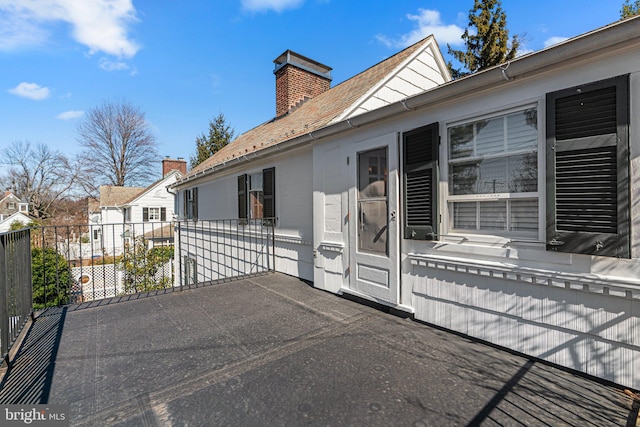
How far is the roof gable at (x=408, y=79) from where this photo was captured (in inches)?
231

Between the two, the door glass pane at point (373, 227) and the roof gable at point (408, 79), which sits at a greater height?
the roof gable at point (408, 79)

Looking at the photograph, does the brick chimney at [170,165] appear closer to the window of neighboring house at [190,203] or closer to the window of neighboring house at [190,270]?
the window of neighboring house at [190,203]

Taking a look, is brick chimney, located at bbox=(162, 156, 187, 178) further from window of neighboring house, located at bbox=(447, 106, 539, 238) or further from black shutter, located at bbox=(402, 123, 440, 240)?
window of neighboring house, located at bbox=(447, 106, 539, 238)

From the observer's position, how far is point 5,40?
318 inches

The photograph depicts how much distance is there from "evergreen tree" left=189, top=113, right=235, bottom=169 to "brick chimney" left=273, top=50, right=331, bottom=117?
1716 cm

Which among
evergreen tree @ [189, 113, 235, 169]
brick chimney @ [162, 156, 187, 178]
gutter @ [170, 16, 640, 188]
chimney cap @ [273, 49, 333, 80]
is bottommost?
gutter @ [170, 16, 640, 188]

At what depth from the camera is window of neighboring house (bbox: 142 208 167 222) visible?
71.4 ft

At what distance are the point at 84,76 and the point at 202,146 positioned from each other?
13802 millimetres

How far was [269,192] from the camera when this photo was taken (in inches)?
256

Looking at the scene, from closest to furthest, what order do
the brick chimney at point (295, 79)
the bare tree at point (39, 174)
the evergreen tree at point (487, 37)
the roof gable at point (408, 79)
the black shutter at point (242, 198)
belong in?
the roof gable at point (408, 79)
the black shutter at point (242, 198)
the brick chimney at point (295, 79)
the evergreen tree at point (487, 37)
the bare tree at point (39, 174)

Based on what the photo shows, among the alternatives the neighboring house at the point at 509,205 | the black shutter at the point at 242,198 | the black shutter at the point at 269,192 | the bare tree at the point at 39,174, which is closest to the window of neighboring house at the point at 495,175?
the neighboring house at the point at 509,205

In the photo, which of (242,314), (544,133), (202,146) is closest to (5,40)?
(242,314)

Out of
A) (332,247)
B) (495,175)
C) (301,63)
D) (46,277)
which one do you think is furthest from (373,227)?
(46,277)

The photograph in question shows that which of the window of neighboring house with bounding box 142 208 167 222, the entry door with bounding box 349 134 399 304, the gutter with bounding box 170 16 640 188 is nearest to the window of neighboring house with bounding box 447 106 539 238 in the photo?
the gutter with bounding box 170 16 640 188
